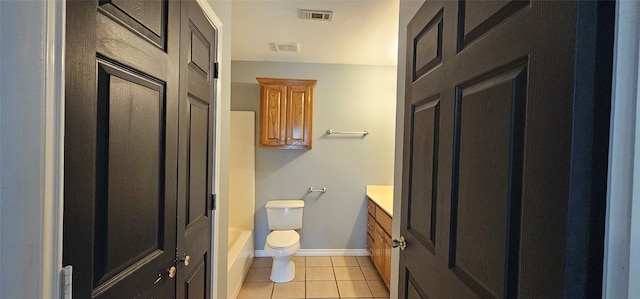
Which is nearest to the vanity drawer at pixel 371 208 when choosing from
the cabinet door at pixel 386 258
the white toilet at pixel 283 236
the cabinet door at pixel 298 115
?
the cabinet door at pixel 386 258

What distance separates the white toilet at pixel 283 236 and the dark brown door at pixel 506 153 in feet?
5.94

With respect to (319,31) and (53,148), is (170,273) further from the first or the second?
(319,31)

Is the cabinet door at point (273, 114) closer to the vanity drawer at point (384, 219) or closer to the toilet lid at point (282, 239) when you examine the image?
the toilet lid at point (282, 239)

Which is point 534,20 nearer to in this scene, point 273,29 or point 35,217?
point 35,217

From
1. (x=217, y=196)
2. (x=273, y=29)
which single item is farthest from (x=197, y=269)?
(x=273, y=29)

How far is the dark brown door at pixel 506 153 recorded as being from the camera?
1.47ft

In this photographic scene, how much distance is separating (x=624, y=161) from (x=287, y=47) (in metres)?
2.85

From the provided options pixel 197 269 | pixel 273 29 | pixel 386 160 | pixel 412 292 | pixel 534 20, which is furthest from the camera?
pixel 386 160

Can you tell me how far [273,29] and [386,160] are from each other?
6.53 ft

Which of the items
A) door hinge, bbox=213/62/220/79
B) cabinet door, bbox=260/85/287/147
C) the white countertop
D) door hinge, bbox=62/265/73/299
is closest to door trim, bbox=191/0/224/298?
door hinge, bbox=213/62/220/79

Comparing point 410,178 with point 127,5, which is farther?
point 410,178

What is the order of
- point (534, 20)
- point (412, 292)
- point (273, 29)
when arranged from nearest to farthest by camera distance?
point (534, 20) < point (412, 292) < point (273, 29)

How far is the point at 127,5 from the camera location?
84 centimetres

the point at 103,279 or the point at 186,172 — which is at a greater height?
the point at 186,172
